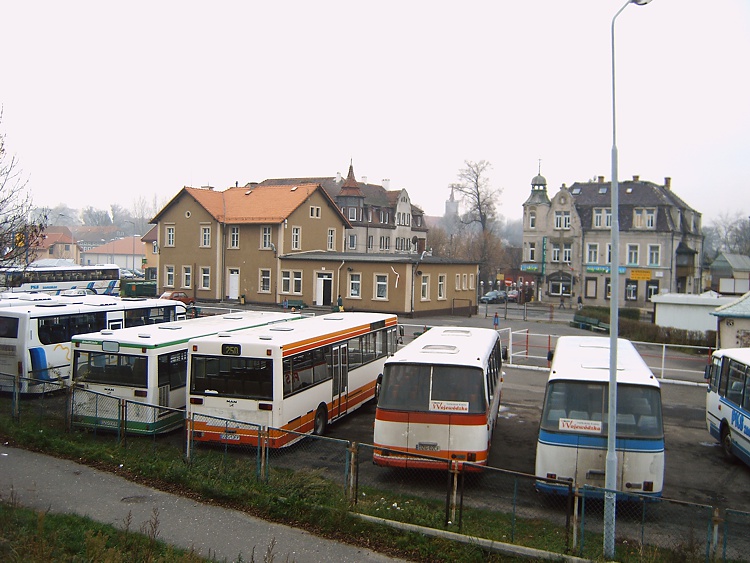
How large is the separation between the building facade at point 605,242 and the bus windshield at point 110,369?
166 ft

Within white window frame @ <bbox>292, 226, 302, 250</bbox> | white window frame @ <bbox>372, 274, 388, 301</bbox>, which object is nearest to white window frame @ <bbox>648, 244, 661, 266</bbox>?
white window frame @ <bbox>372, 274, 388, 301</bbox>

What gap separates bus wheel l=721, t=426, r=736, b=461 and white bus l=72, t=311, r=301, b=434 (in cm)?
1118

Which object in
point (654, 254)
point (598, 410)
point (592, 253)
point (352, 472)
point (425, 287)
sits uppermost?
point (592, 253)

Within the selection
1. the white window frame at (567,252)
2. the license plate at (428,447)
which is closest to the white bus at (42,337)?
the license plate at (428,447)

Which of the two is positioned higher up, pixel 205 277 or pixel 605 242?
pixel 605 242

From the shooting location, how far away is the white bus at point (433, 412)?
36.4ft

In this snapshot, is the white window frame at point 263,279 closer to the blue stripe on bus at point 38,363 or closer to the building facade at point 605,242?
the building facade at point 605,242

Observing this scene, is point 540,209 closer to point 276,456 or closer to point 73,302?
point 73,302

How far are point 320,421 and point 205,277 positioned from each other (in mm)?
38770

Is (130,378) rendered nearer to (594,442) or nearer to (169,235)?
(594,442)

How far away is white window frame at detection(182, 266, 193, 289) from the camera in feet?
169

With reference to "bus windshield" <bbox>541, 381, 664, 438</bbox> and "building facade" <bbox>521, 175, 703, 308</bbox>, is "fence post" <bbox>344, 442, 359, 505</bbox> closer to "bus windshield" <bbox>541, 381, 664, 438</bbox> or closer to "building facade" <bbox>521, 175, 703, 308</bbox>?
"bus windshield" <bbox>541, 381, 664, 438</bbox>

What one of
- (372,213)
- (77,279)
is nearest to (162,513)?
(77,279)

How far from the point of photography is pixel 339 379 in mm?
15469
